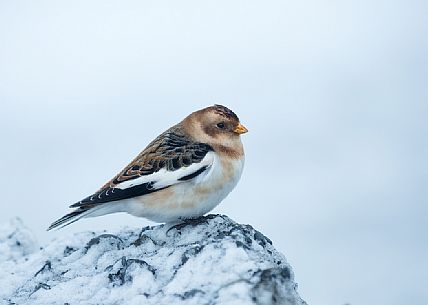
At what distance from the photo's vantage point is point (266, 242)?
4.79 m

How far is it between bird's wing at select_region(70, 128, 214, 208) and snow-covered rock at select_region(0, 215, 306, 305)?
0.26 meters

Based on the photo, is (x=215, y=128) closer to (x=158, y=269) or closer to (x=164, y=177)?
(x=164, y=177)

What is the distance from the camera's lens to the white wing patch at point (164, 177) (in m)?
5.46

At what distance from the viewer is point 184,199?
5.46 meters

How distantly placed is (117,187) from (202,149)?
0.63 m

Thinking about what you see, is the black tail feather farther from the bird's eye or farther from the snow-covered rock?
the bird's eye

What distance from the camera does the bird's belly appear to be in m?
5.45

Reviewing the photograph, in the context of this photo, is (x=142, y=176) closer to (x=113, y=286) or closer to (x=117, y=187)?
(x=117, y=187)

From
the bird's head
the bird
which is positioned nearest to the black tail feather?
the bird

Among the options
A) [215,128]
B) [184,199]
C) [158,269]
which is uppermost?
[215,128]

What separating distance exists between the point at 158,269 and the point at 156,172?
1.19 metres

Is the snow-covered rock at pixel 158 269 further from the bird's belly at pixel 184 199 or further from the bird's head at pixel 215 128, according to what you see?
the bird's head at pixel 215 128

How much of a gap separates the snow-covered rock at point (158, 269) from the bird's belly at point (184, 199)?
94mm

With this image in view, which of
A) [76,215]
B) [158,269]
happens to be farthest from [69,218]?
[158,269]
